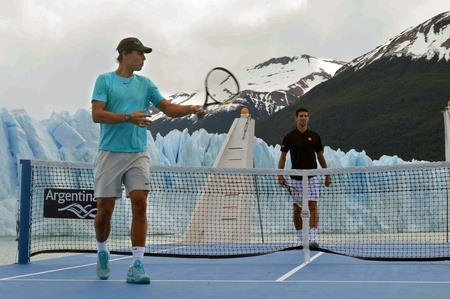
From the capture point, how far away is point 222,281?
5.57m

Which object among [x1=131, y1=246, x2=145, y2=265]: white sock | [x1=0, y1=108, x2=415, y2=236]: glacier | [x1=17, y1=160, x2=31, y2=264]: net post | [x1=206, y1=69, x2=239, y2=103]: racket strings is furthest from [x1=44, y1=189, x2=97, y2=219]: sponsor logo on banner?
[x1=0, y1=108, x2=415, y2=236]: glacier

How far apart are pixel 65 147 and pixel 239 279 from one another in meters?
21.2

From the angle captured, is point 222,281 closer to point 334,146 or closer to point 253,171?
point 253,171

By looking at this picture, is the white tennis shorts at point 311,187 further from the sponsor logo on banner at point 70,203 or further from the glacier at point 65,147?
the glacier at point 65,147

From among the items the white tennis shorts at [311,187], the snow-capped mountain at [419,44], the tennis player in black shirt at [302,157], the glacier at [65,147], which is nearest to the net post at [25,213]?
the tennis player in black shirt at [302,157]

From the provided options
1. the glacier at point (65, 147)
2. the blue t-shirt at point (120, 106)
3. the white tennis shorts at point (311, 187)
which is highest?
the glacier at point (65, 147)

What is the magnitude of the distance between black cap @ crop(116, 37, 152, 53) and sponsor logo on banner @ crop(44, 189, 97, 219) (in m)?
2.69

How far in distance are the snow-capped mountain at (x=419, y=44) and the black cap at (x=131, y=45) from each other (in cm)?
12367

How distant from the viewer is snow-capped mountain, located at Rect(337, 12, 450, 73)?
12862 cm

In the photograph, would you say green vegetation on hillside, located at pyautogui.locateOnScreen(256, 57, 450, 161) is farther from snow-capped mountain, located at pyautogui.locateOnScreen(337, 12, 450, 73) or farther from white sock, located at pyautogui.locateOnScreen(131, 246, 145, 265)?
white sock, located at pyautogui.locateOnScreen(131, 246, 145, 265)

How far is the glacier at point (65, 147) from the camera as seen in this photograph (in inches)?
926

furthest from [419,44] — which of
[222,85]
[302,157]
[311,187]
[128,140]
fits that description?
[128,140]

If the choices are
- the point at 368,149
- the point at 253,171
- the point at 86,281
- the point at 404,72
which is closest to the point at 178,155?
the point at 253,171

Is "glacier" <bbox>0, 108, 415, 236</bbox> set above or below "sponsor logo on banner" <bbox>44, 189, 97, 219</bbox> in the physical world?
above
